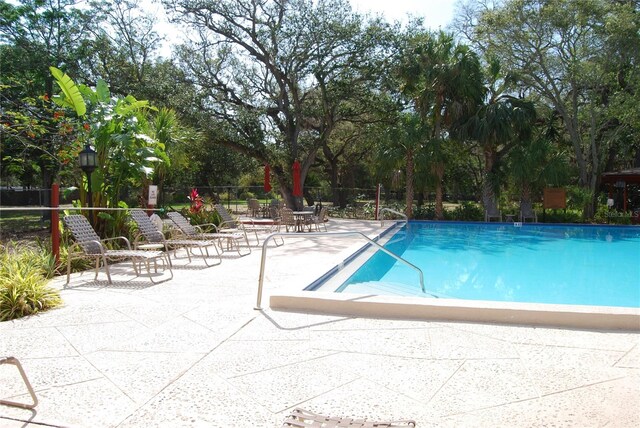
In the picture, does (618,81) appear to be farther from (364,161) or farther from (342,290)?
(342,290)

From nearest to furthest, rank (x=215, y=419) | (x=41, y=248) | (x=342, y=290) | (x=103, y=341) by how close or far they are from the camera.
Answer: (x=215, y=419), (x=103, y=341), (x=342, y=290), (x=41, y=248)

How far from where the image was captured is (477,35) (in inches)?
859

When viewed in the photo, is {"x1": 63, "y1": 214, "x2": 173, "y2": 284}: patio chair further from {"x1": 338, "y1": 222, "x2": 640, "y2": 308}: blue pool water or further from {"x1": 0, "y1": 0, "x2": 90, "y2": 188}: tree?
{"x1": 0, "y1": 0, "x2": 90, "y2": 188}: tree

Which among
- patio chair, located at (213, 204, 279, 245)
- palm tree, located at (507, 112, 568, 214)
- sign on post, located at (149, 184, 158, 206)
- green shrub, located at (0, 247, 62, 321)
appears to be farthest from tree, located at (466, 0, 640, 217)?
green shrub, located at (0, 247, 62, 321)

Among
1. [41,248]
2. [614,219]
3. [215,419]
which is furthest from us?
[614,219]

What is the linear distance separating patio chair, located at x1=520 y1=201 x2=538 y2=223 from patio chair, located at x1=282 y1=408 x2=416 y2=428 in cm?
1858

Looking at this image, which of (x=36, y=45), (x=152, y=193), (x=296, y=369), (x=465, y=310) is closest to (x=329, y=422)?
(x=296, y=369)

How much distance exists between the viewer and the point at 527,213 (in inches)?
770

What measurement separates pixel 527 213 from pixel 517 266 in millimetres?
9927

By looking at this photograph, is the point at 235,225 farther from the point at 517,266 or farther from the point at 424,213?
the point at 424,213

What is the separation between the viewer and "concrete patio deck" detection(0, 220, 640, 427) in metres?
2.89

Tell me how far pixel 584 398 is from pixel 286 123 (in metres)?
20.4

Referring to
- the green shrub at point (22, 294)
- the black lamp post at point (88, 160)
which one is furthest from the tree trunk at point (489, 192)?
the green shrub at point (22, 294)

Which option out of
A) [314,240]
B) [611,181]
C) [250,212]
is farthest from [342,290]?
[611,181]
